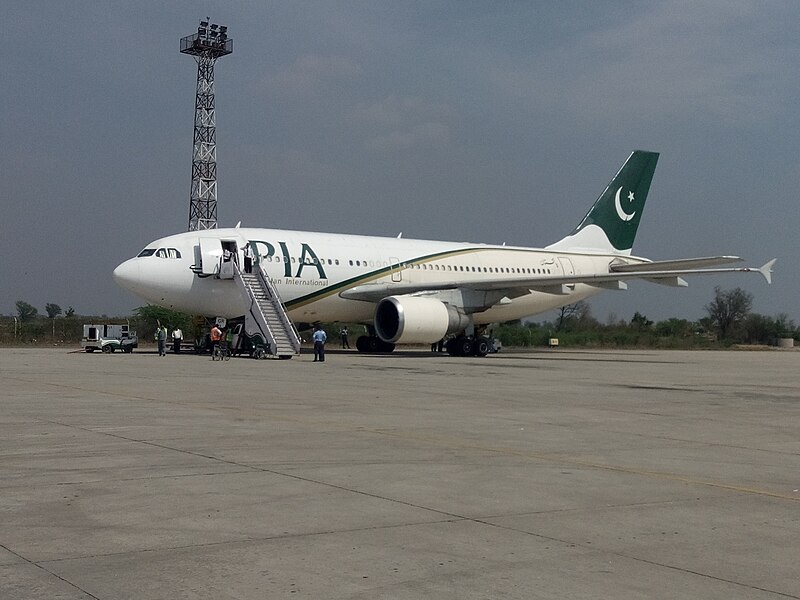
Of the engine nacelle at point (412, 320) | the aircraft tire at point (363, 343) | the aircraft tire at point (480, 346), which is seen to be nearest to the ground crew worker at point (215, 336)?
the engine nacelle at point (412, 320)

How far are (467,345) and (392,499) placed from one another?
88.1 ft

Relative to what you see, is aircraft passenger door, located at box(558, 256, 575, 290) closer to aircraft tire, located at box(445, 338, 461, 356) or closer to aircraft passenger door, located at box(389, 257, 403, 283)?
aircraft tire, located at box(445, 338, 461, 356)

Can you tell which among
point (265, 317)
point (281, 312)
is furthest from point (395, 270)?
point (265, 317)

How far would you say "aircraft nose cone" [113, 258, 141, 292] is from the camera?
29.5 m

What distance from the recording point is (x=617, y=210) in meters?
41.9

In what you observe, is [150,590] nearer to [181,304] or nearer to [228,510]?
[228,510]

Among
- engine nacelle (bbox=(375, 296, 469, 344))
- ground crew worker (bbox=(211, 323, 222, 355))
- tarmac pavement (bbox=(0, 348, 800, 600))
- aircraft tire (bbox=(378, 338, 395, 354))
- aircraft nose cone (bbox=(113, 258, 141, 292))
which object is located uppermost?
A: aircraft nose cone (bbox=(113, 258, 141, 292))

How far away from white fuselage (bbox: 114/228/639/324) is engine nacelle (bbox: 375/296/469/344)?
181 centimetres

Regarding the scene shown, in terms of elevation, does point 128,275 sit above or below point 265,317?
above

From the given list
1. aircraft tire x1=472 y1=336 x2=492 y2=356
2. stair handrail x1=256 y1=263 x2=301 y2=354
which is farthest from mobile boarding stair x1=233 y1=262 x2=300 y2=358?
aircraft tire x1=472 y1=336 x2=492 y2=356

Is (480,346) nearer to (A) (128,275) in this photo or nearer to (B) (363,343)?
(B) (363,343)

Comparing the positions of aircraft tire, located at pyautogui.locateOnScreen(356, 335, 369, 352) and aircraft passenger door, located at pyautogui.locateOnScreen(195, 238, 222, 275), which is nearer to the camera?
aircraft passenger door, located at pyautogui.locateOnScreen(195, 238, 222, 275)

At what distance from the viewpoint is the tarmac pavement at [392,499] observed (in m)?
Result: 4.95

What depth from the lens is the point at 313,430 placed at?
1104cm
